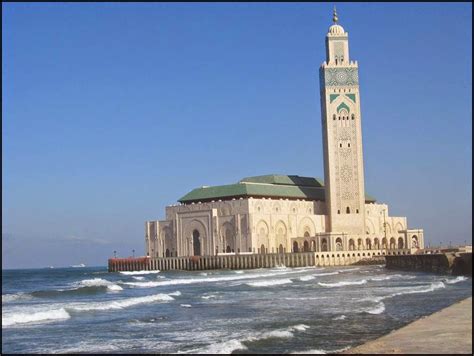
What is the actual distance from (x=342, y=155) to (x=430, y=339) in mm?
88171

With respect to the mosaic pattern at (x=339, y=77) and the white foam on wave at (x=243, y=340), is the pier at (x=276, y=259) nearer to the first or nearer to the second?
the mosaic pattern at (x=339, y=77)

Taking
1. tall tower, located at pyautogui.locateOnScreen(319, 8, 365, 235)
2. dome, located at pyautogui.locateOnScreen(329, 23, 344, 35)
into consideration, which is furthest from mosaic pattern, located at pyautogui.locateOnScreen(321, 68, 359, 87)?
dome, located at pyautogui.locateOnScreen(329, 23, 344, 35)

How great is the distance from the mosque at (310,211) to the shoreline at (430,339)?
7947 centimetres

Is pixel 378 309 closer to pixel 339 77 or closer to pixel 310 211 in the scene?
pixel 310 211

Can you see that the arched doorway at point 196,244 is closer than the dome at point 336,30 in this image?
Yes

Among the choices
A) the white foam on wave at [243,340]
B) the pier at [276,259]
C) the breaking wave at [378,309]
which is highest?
the white foam on wave at [243,340]

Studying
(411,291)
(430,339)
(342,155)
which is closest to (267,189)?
(342,155)

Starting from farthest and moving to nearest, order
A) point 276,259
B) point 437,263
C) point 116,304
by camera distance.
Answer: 1. point 276,259
2. point 437,263
3. point 116,304

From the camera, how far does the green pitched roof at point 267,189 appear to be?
104875 mm

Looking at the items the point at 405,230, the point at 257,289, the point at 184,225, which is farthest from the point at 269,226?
the point at 257,289

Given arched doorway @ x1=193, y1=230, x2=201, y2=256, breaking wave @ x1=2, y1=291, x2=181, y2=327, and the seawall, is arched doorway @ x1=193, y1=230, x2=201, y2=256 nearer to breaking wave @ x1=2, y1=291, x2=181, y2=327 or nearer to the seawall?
the seawall

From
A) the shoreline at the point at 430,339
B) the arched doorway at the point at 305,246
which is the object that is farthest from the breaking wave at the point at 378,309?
the arched doorway at the point at 305,246

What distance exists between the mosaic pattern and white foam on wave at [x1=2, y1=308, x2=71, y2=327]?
76732 millimetres

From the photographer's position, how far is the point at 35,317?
31.1m
